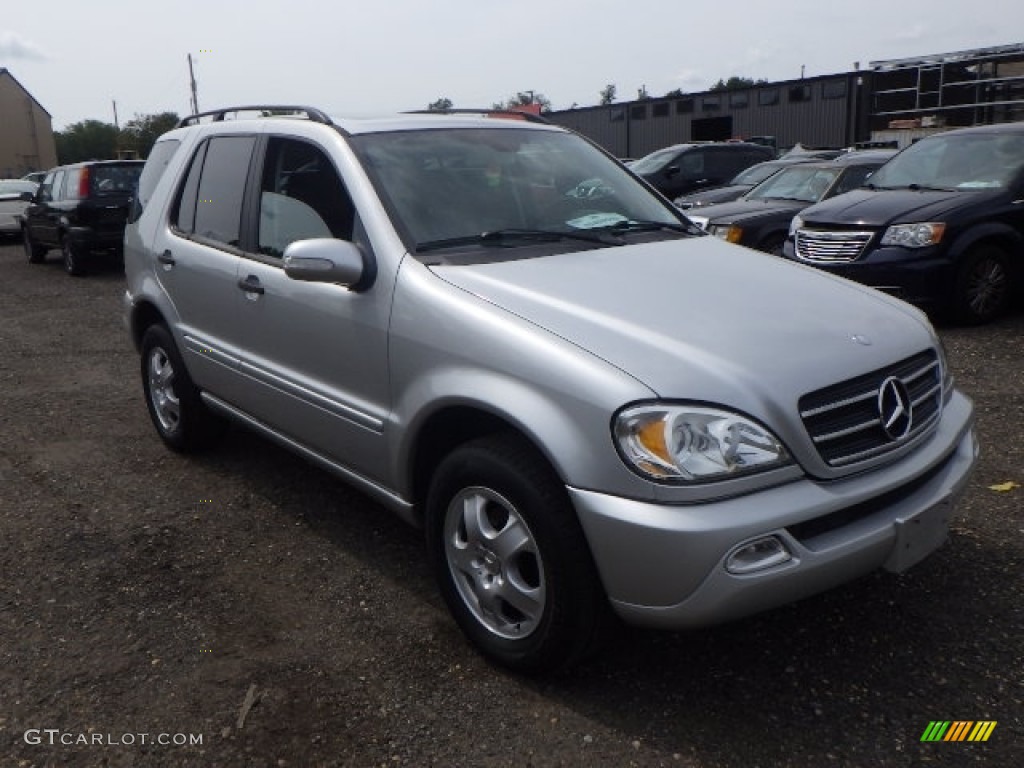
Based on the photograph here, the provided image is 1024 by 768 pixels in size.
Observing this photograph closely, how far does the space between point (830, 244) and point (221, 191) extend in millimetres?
5283

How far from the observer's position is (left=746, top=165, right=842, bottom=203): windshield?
10.0 metres

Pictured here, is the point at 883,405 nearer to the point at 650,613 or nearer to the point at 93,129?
the point at 650,613

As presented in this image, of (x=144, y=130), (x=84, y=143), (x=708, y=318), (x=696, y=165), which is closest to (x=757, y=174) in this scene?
(x=696, y=165)

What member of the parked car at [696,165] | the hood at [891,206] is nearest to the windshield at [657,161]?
the parked car at [696,165]

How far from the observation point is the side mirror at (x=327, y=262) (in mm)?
3076

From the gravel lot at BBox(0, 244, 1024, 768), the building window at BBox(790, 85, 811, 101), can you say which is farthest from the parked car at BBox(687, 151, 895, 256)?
the building window at BBox(790, 85, 811, 101)

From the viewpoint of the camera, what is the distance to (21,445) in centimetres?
543

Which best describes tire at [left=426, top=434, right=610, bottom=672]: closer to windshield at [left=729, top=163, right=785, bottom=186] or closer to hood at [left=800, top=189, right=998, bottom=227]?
hood at [left=800, top=189, right=998, bottom=227]

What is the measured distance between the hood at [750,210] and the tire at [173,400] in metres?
6.04

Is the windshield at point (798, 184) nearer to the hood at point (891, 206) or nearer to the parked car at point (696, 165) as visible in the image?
the hood at point (891, 206)

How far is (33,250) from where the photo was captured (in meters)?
15.9

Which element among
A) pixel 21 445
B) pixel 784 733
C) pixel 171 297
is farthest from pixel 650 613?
pixel 21 445

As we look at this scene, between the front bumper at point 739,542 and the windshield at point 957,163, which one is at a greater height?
the windshield at point 957,163

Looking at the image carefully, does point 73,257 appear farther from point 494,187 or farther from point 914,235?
point 494,187
